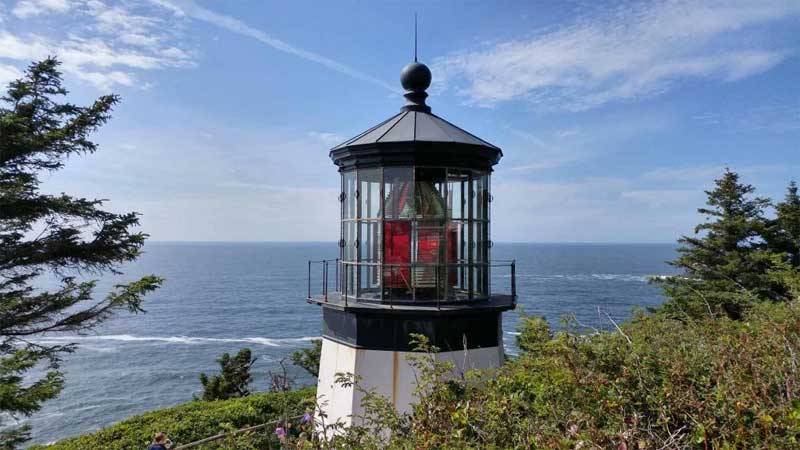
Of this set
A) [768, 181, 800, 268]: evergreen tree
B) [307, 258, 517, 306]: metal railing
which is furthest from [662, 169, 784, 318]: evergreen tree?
[307, 258, 517, 306]: metal railing

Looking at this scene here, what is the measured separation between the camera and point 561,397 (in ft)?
9.52

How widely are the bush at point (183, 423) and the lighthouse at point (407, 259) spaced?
404cm

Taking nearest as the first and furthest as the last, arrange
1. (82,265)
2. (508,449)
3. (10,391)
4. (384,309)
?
1. (508,449)
2. (384,309)
3. (10,391)
4. (82,265)

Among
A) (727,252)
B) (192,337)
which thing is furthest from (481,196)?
(192,337)

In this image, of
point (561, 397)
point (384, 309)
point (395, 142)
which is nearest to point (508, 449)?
point (561, 397)

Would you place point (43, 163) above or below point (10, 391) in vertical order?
above

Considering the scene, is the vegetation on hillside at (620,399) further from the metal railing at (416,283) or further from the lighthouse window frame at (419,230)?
the lighthouse window frame at (419,230)

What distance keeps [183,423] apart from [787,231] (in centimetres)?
1700

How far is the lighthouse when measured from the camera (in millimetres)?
5273

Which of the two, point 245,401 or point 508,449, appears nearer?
point 508,449

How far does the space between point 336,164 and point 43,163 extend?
6133 mm

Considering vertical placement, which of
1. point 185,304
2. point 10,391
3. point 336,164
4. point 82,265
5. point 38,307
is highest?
point 336,164

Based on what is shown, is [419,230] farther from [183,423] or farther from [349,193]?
[183,423]

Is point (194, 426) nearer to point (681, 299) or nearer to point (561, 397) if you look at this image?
point (561, 397)
